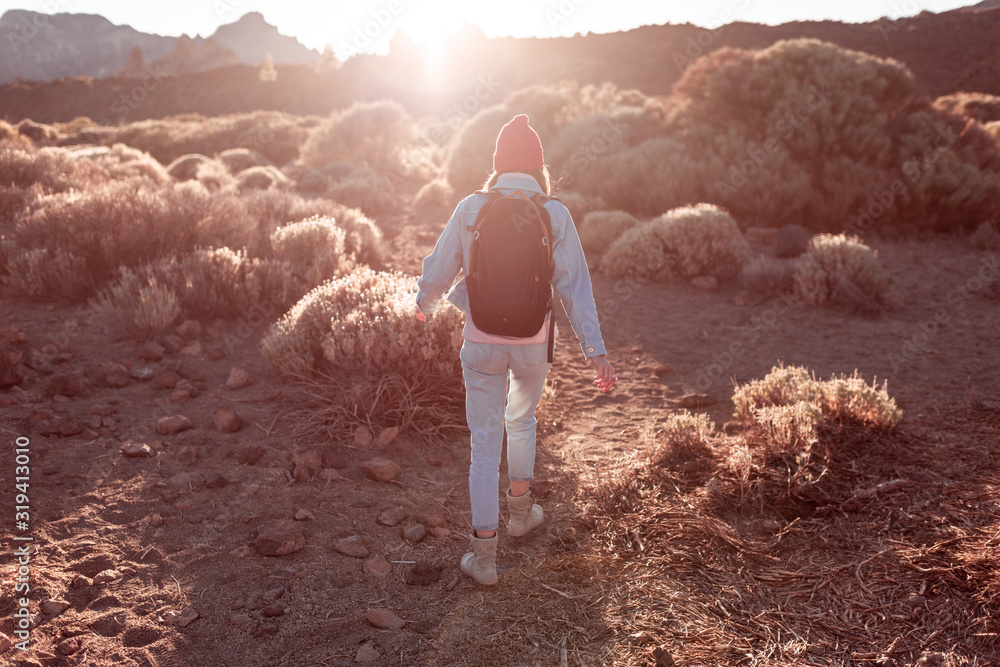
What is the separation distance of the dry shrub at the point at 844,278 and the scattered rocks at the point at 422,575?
6316 mm

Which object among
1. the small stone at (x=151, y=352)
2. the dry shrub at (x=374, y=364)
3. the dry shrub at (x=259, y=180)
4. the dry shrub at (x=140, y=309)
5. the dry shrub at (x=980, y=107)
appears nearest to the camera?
the dry shrub at (x=374, y=364)

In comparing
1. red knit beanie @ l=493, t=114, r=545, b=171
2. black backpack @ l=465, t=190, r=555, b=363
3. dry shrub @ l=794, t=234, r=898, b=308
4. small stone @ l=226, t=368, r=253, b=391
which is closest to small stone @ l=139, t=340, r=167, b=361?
small stone @ l=226, t=368, r=253, b=391

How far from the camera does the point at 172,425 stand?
4.28m

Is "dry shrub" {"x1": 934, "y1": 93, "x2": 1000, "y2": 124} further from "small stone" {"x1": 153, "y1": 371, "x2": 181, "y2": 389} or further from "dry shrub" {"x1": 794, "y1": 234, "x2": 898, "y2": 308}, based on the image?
"small stone" {"x1": 153, "y1": 371, "x2": 181, "y2": 389}

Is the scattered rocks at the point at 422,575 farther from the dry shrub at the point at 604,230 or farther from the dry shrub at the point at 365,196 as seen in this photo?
the dry shrub at the point at 365,196

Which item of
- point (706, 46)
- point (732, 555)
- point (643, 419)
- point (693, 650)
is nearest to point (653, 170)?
point (643, 419)

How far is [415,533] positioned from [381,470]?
654 millimetres

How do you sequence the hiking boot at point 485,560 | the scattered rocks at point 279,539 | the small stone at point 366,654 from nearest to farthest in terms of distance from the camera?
the small stone at point 366,654 → the hiking boot at point 485,560 → the scattered rocks at point 279,539

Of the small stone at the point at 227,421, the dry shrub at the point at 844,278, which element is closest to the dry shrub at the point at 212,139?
the dry shrub at the point at 844,278

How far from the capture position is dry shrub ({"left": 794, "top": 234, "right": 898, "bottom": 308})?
7.39 meters

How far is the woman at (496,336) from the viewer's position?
276 centimetres

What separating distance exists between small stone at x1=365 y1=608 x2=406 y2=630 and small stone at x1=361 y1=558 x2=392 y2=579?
1.03ft

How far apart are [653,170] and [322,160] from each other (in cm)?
1174

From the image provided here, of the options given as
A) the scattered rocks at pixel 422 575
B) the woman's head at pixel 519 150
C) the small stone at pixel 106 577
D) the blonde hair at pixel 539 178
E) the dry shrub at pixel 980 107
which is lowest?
the scattered rocks at pixel 422 575
